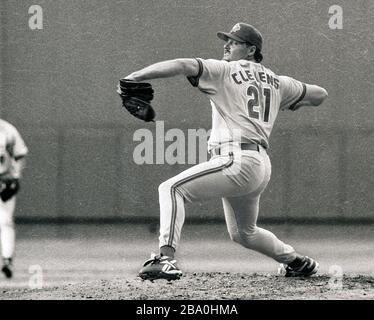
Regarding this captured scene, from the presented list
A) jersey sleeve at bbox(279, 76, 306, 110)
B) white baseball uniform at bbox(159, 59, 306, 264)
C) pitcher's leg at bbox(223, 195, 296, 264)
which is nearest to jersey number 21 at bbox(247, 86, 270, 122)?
white baseball uniform at bbox(159, 59, 306, 264)

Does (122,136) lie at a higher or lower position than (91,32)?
lower

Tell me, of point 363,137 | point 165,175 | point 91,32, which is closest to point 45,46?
point 91,32

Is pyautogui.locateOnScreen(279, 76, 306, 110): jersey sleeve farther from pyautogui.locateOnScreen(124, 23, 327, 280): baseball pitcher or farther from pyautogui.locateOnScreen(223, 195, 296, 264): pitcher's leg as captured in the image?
pyautogui.locateOnScreen(223, 195, 296, 264): pitcher's leg

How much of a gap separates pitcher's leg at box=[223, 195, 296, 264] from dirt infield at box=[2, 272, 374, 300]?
231 mm

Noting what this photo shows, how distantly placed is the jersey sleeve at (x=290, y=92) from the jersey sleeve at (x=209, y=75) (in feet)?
1.81

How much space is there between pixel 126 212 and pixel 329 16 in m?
3.39

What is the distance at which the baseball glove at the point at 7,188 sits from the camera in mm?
5457

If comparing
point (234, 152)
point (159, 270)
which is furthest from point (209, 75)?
point (159, 270)

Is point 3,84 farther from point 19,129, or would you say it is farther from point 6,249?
point 6,249

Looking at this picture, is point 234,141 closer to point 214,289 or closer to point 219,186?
point 219,186

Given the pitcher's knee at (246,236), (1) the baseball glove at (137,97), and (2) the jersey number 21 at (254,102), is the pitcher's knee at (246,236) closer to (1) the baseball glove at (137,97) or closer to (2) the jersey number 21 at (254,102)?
(2) the jersey number 21 at (254,102)

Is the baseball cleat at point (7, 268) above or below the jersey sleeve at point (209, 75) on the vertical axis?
below

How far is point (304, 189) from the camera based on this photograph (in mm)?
9023

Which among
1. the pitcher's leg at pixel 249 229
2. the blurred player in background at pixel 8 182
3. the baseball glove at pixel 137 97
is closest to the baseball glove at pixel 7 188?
the blurred player in background at pixel 8 182
